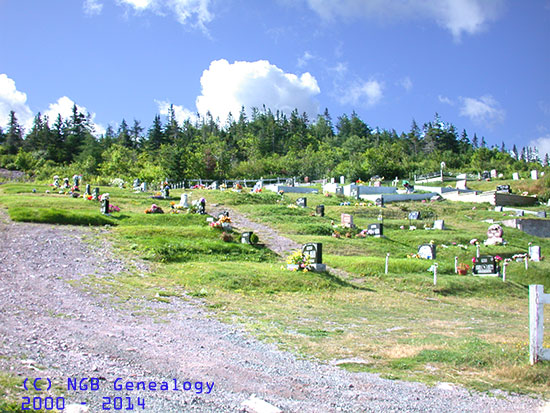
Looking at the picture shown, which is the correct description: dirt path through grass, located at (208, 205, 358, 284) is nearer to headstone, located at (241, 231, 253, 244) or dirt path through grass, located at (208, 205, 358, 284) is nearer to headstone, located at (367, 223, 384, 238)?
headstone, located at (241, 231, 253, 244)

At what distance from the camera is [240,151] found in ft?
392

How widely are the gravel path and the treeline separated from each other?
2060 inches

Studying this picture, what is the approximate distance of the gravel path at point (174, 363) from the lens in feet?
20.5

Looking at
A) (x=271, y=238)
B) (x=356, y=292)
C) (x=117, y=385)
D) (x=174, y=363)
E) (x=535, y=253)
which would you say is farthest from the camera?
(x=271, y=238)

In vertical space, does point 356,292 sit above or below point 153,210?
below

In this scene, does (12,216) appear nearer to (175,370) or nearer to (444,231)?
(175,370)

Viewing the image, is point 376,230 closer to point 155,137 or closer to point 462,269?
point 462,269

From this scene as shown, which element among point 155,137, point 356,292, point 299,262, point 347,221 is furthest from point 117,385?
point 155,137

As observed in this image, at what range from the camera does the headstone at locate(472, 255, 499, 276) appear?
23656 mm

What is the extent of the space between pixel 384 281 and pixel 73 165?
7932 centimetres

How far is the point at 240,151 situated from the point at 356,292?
104 meters

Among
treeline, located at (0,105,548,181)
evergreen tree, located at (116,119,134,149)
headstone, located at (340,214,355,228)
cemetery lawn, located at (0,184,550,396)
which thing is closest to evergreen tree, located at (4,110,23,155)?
treeline, located at (0,105,548,181)

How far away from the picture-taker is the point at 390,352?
8992 millimetres

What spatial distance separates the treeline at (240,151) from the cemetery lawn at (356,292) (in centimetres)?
3640
